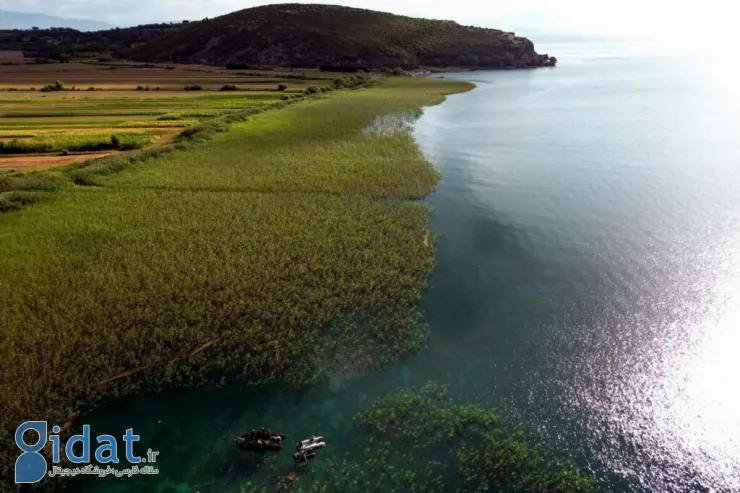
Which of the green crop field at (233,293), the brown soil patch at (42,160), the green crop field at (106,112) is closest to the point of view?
the green crop field at (233,293)

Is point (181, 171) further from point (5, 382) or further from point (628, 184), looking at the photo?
point (628, 184)

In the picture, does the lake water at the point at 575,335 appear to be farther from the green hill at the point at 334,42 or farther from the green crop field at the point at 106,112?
the green hill at the point at 334,42

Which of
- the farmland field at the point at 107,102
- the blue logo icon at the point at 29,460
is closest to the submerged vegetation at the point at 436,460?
the blue logo icon at the point at 29,460

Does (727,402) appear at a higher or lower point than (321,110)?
lower

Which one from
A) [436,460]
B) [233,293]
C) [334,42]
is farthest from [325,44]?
[436,460]

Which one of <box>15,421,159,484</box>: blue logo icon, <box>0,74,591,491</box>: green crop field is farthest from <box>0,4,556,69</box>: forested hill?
<box>15,421,159,484</box>: blue logo icon

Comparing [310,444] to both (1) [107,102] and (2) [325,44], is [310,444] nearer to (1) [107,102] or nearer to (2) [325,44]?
(1) [107,102]

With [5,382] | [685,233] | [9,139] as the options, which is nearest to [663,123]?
[685,233]
